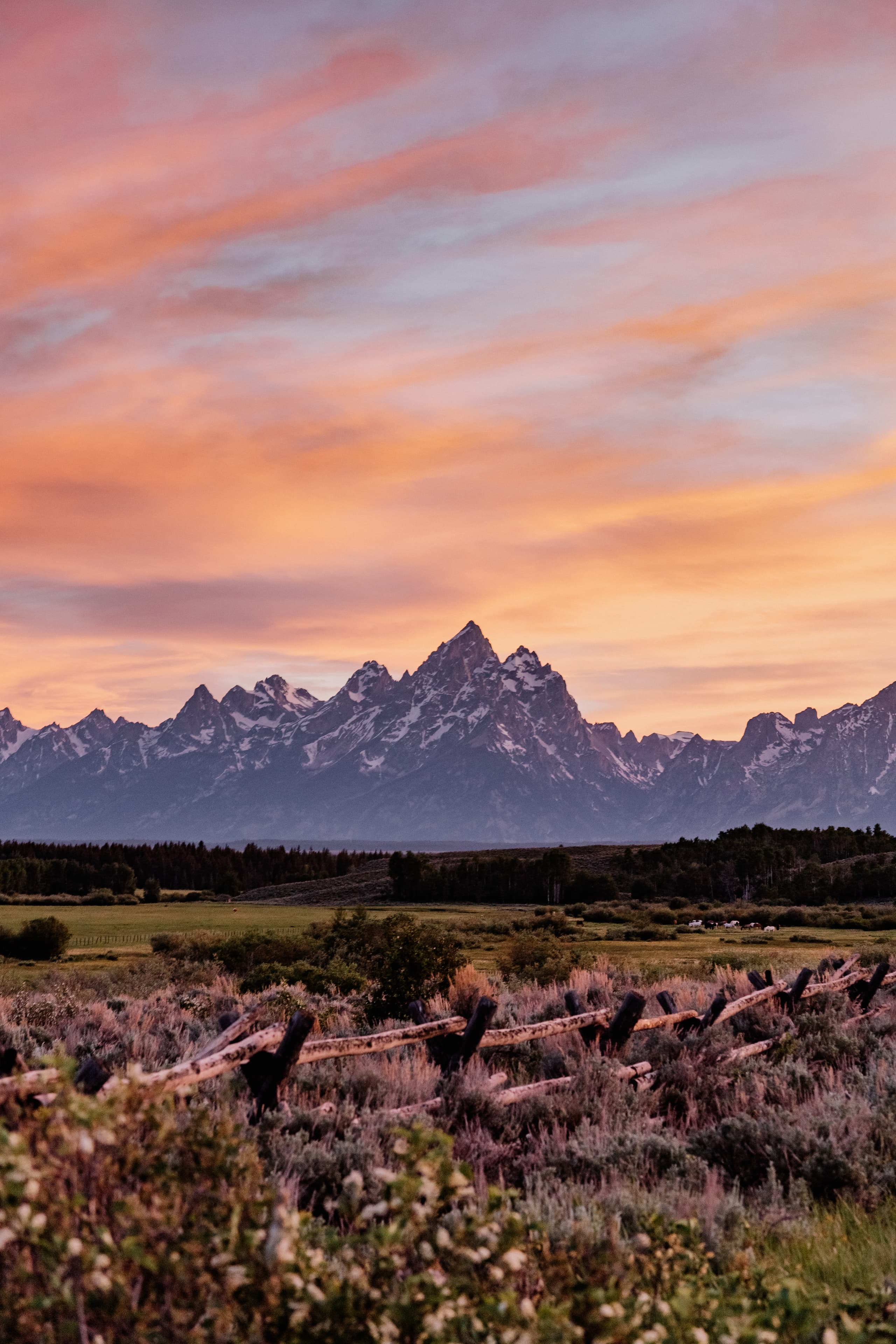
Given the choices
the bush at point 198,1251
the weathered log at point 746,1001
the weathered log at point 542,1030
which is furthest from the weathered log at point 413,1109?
the weathered log at point 746,1001

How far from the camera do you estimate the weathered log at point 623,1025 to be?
12664 mm

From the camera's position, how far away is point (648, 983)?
1021 inches

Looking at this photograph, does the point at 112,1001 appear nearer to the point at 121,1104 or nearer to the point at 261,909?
the point at 121,1104

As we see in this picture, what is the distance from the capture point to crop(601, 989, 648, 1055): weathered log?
1266cm

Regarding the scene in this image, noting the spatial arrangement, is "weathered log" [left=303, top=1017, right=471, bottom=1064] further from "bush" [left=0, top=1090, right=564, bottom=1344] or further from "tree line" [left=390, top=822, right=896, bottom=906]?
"tree line" [left=390, top=822, right=896, bottom=906]

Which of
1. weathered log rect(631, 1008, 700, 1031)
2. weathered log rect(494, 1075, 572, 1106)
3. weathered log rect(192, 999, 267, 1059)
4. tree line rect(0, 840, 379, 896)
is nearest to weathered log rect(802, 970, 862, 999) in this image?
weathered log rect(631, 1008, 700, 1031)

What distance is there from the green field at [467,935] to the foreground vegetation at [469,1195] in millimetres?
21460

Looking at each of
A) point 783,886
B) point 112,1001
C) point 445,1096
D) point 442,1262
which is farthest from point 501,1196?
point 783,886

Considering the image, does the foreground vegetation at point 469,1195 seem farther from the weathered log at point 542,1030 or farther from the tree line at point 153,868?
the tree line at point 153,868

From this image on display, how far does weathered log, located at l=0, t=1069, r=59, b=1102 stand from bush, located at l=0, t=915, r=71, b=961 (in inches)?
1959

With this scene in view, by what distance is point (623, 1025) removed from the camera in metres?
12.9

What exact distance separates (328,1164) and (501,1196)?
395 cm

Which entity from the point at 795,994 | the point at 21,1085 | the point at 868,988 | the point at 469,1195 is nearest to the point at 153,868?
the point at 868,988

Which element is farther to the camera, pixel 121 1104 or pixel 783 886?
pixel 783 886
